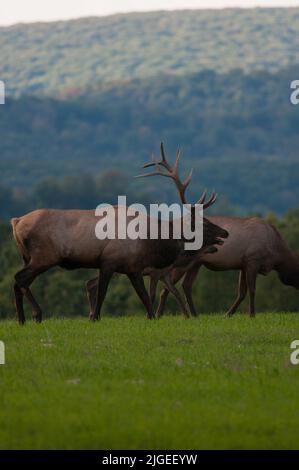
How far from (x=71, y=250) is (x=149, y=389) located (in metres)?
6.55

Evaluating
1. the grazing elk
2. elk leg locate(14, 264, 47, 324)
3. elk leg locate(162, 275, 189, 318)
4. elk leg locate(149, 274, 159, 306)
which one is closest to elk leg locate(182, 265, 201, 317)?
the grazing elk

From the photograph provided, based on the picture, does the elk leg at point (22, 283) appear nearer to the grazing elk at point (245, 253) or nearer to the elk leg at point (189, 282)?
the grazing elk at point (245, 253)

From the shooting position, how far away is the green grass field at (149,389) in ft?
29.0

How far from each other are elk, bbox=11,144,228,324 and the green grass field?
158 centimetres

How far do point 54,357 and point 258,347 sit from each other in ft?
8.46

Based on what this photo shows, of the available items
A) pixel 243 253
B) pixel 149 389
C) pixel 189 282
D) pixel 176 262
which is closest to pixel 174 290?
pixel 176 262

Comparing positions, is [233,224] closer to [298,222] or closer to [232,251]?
[232,251]

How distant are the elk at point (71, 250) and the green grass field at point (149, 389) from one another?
1.58m

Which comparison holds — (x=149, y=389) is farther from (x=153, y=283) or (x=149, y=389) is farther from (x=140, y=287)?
(x=153, y=283)

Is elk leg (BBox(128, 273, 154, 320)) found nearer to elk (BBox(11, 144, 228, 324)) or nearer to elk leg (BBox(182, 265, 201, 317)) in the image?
elk (BBox(11, 144, 228, 324))

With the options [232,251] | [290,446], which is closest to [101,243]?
[232,251]
